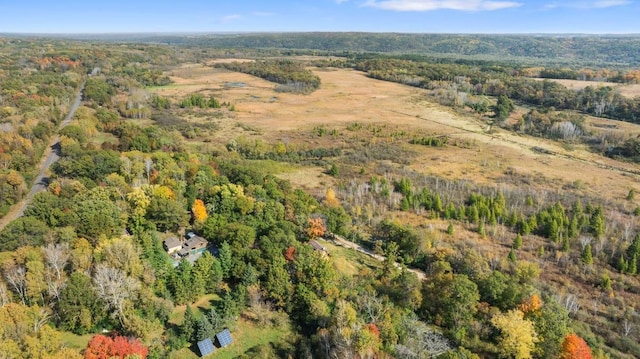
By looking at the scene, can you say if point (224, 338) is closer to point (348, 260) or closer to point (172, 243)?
point (172, 243)

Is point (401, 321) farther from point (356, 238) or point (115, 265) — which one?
point (115, 265)

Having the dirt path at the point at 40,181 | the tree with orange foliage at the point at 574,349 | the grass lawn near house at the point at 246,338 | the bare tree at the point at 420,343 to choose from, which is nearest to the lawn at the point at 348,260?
the grass lawn near house at the point at 246,338

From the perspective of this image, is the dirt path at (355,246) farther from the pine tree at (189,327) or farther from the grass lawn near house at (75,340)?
the grass lawn near house at (75,340)

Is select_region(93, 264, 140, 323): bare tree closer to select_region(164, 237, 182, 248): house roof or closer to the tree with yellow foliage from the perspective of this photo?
select_region(164, 237, 182, 248): house roof

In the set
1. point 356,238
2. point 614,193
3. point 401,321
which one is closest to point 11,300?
point 401,321

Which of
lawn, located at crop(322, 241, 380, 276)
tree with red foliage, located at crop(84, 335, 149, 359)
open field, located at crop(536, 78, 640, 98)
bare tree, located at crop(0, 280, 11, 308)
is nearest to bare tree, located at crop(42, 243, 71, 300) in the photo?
bare tree, located at crop(0, 280, 11, 308)

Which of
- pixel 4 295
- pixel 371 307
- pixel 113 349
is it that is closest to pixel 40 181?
pixel 4 295
